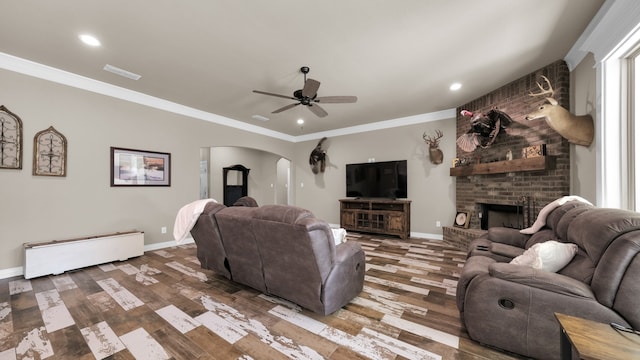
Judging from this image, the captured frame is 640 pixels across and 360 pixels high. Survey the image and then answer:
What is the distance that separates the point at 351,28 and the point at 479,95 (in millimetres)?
3023

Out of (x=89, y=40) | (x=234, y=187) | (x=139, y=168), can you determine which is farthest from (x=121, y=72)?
(x=234, y=187)

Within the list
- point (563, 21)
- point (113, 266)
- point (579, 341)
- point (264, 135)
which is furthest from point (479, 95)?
point (113, 266)

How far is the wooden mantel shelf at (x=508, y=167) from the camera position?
10.3ft

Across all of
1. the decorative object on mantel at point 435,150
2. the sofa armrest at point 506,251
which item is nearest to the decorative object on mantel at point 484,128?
the decorative object on mantel at point 435,150

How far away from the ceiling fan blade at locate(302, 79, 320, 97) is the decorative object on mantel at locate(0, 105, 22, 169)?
369 cm

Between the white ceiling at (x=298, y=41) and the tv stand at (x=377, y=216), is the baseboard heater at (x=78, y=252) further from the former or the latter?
the tv stand at (x=377, y=216)

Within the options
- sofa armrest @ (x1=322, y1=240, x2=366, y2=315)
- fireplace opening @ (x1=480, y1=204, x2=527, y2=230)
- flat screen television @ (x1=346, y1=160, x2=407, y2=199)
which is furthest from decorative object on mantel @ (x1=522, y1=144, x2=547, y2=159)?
A: sofa armrest @ (x1=322, y1=240, x2=366, y2=315)

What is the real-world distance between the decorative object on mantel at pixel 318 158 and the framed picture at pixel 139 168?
349 centimetres

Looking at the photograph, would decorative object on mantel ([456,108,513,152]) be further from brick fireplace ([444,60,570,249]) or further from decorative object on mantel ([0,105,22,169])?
decorative object on mantel ([0,105,22,169])

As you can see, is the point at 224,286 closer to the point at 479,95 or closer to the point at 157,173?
the point at 157,173

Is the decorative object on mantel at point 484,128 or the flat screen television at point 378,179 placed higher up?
the decorative object on mantel at point 484,128

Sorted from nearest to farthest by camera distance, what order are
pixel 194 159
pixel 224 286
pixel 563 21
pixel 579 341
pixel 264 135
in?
pixel 579 341
pixel 563 21
pixel 224 286
pixel 194 159
pixel 264 135

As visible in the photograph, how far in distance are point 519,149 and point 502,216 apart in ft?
3.99

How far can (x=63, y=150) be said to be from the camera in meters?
3.37
